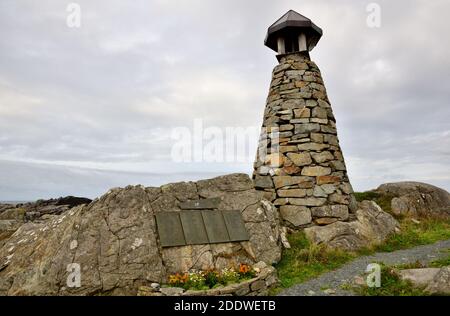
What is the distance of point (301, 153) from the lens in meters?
9.54

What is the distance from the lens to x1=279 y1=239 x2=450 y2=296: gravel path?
18.9 ft


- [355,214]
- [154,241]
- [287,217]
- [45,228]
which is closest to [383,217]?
[355,214]

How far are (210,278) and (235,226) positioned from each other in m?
1.68

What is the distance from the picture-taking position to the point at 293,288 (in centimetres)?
602

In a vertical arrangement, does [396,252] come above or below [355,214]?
below

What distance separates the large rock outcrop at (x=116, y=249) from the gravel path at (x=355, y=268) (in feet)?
4.09

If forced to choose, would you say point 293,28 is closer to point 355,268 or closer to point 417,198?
point 355,268

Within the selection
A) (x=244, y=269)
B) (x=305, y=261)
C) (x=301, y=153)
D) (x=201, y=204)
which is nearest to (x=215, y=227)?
(x=201, y=204)

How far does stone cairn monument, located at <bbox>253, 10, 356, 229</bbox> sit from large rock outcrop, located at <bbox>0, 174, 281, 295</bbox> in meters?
→ 1.89

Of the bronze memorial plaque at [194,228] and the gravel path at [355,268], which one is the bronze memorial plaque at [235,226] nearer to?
the bronze memorial plaque at [194,228]
